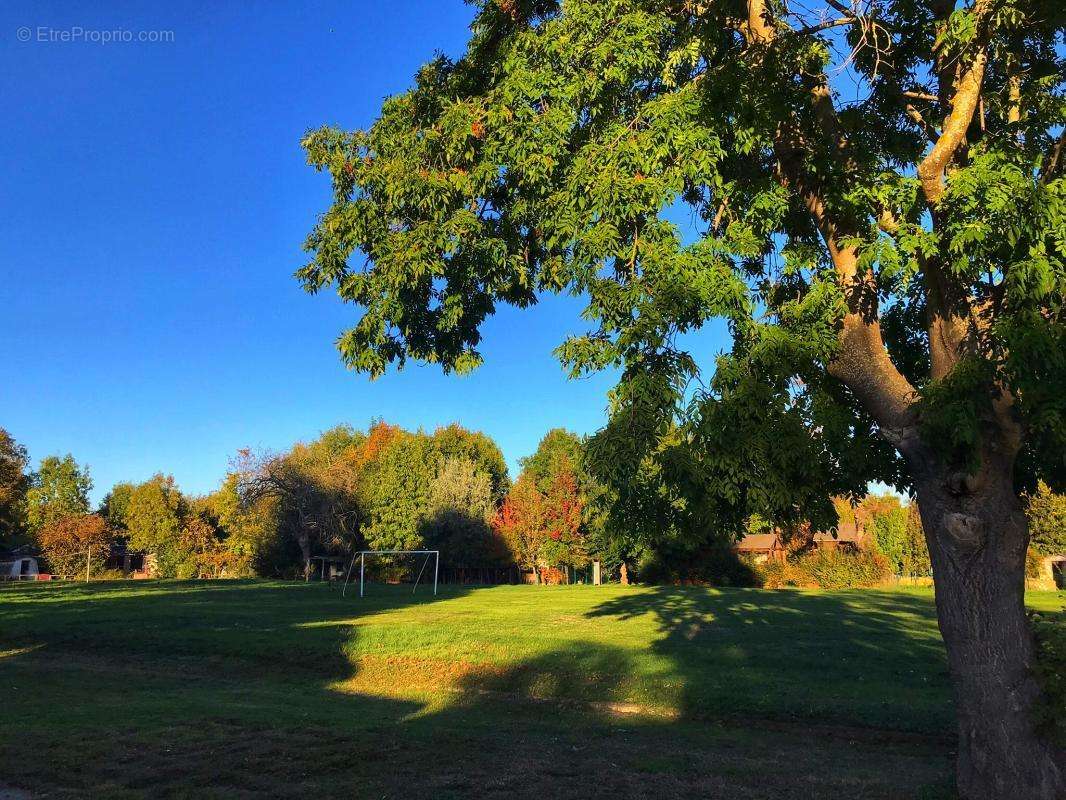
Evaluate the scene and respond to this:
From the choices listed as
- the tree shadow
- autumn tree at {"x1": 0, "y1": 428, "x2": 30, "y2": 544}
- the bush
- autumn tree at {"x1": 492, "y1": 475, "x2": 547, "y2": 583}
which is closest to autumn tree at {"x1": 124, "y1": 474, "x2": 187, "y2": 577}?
autumn tree at {"x1": 0, "y1": 428, "x2": 30, "y2": 544}

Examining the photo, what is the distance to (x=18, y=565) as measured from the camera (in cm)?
8462

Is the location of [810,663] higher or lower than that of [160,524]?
lower

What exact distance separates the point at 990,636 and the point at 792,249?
4473mm

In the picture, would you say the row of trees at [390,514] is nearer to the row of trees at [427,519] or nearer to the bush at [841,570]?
the row of trees at [427,519]

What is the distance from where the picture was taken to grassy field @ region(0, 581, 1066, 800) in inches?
310

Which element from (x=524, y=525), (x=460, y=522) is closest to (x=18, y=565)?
(x=460, y=522)

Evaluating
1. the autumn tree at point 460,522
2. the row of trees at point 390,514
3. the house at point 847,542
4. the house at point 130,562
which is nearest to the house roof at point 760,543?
the house at point 847,542

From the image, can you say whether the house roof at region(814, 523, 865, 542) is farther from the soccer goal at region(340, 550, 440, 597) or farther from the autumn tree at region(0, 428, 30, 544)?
the autumn tree at region(0, 428, 30, 544)

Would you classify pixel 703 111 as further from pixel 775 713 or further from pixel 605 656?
pixel 605 656

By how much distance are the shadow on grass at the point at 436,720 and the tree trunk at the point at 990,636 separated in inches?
50.3

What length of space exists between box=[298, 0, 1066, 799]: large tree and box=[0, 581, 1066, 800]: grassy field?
3148 mm

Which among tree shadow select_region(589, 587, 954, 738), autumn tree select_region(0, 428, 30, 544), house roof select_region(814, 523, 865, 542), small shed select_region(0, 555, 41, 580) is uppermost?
autumn tree select_region(0, 428, 30, 544)

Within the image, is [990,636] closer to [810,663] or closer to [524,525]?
[810,663]

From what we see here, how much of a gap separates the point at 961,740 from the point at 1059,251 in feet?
15.7
